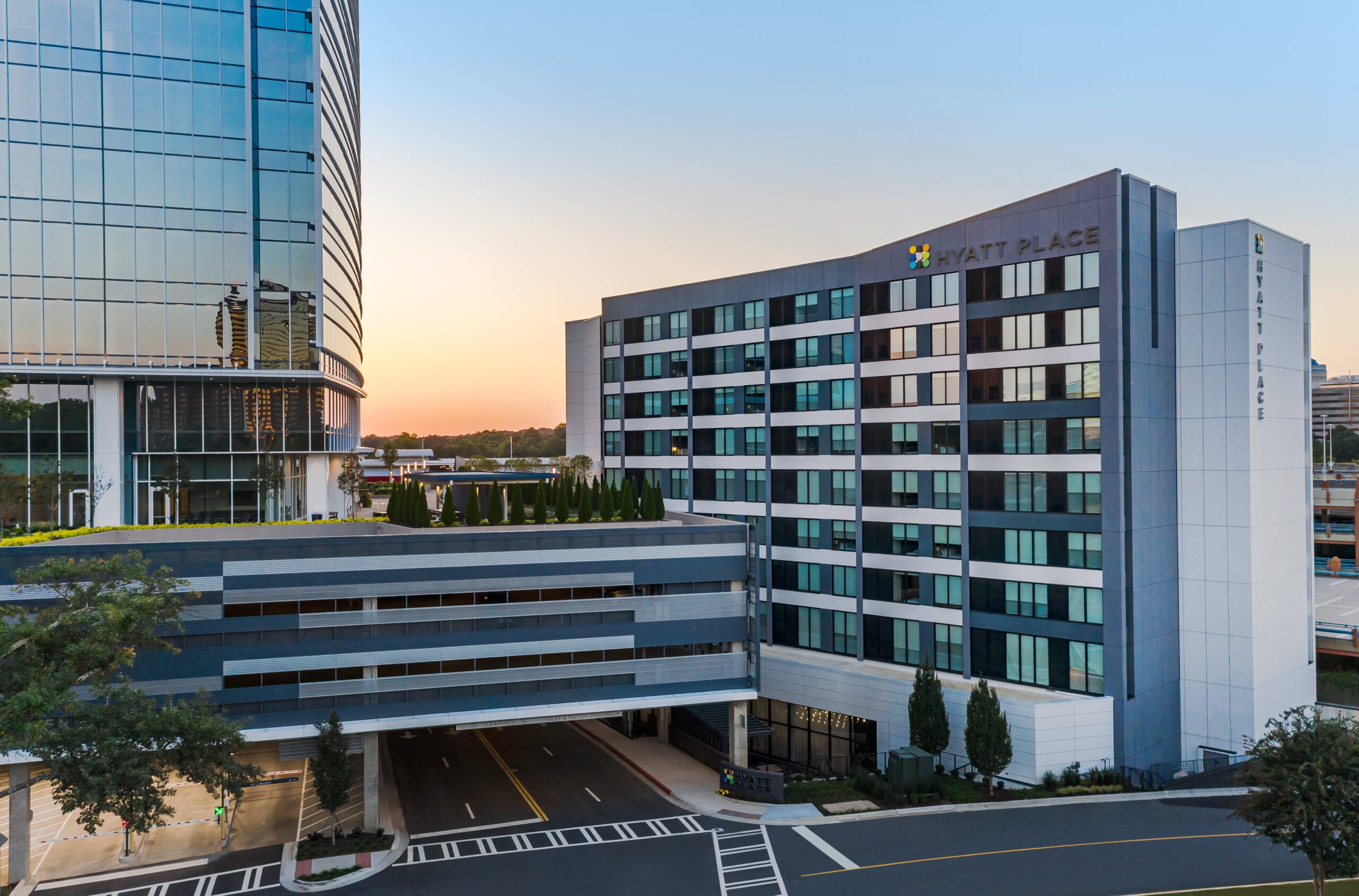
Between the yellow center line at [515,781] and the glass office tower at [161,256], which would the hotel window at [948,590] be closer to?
the yellow center line at [515,781]

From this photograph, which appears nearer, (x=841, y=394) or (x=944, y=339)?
(x=944, y=339)

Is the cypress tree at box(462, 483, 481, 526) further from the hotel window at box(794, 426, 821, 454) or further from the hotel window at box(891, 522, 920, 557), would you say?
the hotel window at box(891, 522, 920, 557)

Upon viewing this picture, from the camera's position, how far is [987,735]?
141 ft

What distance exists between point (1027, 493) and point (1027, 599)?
5.80 m

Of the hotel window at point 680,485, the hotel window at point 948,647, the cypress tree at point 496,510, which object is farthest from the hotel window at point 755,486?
the cypress tree at point 496,510

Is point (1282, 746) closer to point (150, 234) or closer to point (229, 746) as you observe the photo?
point (229, 746)

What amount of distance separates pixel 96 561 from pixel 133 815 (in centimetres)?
869

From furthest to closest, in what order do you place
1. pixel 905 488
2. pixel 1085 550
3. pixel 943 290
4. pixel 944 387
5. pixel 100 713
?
pixel 905 488
pixel 943 290
pixel 944 387
pixel 1085 550
pixel 100 713

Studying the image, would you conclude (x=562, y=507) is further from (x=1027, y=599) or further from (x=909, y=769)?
(x=1027, y=599)

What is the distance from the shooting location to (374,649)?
40.7 m

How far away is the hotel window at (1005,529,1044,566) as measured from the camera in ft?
156

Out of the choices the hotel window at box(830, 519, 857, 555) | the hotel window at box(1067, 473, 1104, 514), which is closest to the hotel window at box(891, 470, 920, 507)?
the hotel window at box(830, 519, 857, 555)

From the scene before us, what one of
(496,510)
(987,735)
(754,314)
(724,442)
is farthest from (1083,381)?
(496,510)

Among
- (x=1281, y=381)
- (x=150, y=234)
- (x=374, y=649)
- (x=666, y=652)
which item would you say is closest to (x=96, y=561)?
(x=374, y=649)
